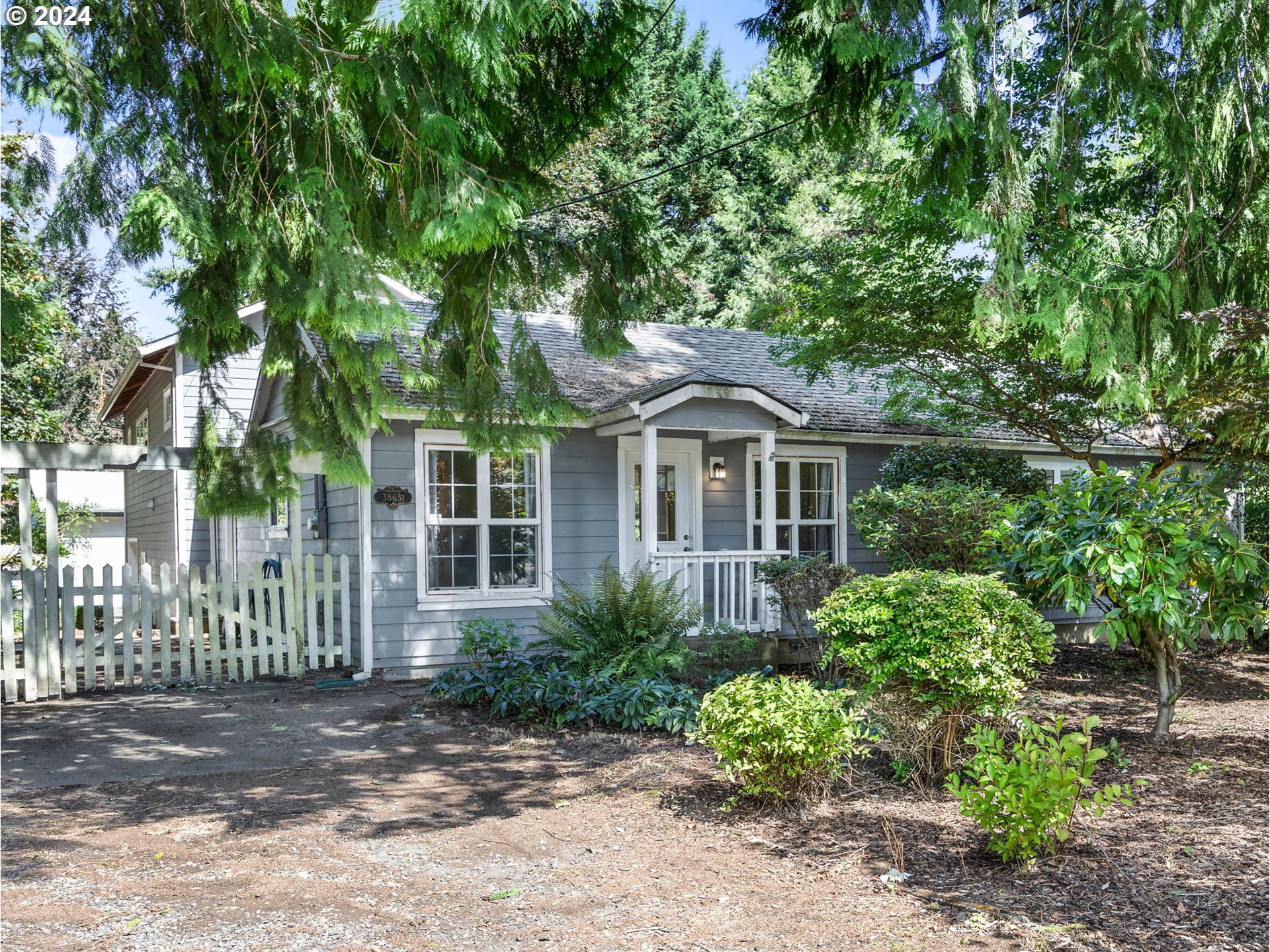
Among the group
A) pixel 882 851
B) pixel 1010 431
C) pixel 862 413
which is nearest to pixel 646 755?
pixel 882 851

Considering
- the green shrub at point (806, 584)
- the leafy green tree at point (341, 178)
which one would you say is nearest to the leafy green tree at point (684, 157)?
the green shrub at point (806, 584)

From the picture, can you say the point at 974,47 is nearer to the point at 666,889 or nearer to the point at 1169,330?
the point at 1169,330

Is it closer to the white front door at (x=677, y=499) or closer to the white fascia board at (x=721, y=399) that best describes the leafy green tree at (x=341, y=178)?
the white fascia board at (x=721, y=399)

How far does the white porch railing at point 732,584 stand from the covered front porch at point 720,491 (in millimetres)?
15

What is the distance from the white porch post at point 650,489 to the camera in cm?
980

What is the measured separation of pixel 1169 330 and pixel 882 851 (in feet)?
9.88

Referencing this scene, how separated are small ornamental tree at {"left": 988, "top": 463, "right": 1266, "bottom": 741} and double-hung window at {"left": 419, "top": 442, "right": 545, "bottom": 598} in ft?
18.2

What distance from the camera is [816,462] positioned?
12.2 metres

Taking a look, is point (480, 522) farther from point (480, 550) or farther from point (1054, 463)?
point (1054, 463)

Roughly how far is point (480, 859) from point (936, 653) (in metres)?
2.66

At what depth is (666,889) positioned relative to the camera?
3.94 meters

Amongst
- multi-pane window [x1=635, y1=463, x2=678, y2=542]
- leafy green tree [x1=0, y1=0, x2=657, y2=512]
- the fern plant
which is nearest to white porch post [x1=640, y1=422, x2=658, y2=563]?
the fern plant

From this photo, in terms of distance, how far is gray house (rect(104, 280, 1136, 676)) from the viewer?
9.73 meters

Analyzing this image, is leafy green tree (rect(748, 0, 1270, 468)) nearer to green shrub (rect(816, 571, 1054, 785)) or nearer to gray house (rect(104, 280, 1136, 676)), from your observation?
green shrub (rect(816, 571, 1054, 785))
